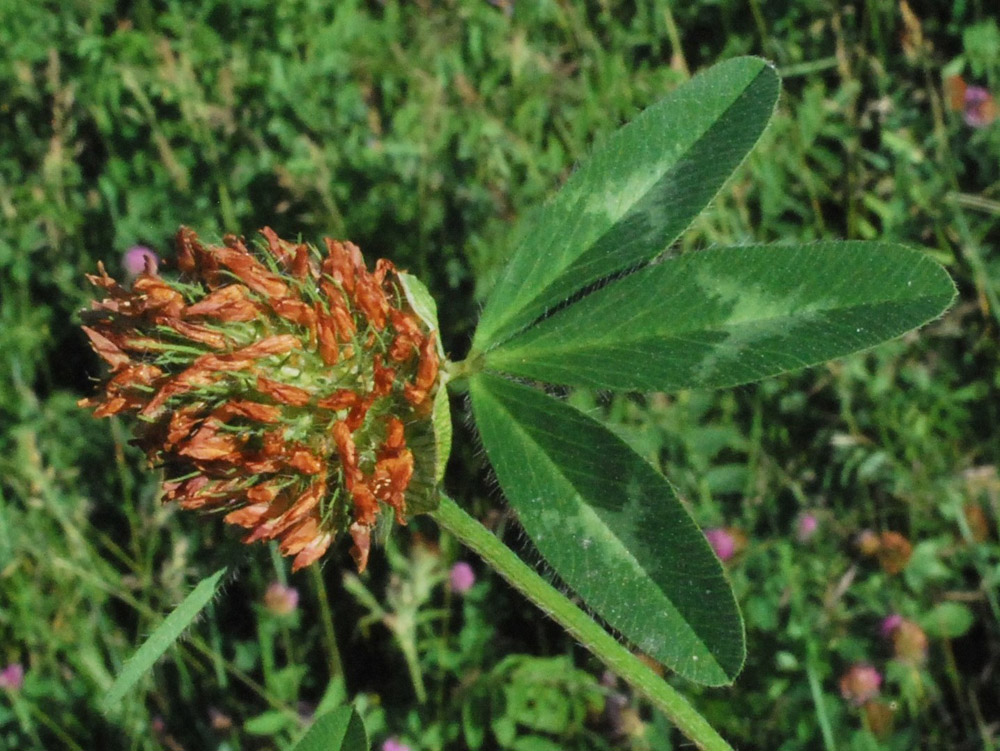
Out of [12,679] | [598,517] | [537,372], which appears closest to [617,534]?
[598,517]

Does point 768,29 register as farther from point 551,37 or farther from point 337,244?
point 337,244

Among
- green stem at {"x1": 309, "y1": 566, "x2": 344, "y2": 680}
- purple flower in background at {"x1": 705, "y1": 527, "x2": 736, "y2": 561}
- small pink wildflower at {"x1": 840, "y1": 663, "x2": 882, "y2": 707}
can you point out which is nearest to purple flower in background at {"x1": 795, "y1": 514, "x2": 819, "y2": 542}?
purple flower in background at {"x1": 705, "y1": 527, "x2": 736, "y2": 561}

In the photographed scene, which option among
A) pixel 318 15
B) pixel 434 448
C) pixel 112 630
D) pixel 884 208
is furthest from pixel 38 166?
pixel 434 448

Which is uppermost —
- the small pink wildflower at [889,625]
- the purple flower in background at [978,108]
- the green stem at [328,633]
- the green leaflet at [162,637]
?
the green leaflet at [162,637]

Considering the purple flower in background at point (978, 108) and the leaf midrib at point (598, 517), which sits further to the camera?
the purple flower in background at point (978, 108)

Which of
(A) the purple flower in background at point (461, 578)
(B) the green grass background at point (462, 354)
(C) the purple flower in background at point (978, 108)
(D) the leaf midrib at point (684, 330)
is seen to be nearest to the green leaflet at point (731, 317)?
(D) the leaf midrib at point (684, 330)

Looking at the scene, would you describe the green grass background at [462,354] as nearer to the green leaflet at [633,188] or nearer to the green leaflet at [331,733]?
the green leaflet at [331,733]
